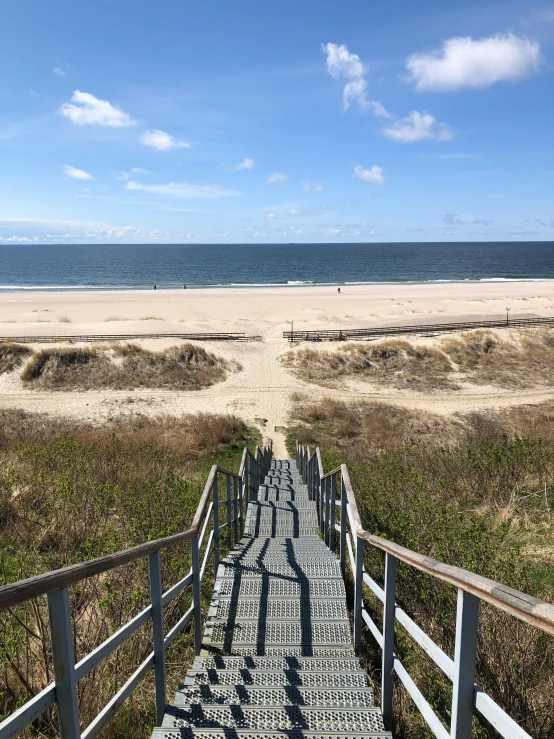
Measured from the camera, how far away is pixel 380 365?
31.1m

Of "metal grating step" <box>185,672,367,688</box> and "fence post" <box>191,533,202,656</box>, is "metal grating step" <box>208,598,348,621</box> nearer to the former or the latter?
"fence post" <box>191,533,202,656</box>

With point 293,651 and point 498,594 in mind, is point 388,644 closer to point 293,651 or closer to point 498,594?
point 293,651

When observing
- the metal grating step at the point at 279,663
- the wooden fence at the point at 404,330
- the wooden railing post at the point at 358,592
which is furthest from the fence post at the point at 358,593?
the wooden fence at the point at 404,330

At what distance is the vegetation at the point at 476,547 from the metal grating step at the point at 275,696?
34 centimetres

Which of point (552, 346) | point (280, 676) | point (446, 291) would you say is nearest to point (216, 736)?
point (280, 676)

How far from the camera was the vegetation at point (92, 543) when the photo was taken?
356 centimetres

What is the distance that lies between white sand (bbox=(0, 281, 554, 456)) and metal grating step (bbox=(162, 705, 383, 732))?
51.8 feet

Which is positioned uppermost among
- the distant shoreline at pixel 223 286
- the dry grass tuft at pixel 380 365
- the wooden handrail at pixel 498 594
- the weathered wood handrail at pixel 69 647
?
the distant shoreline at pixel 223 286

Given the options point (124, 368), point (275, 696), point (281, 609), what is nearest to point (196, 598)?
point (281, 609)

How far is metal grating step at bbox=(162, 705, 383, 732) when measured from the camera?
2.98m

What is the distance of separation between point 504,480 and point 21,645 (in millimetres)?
8369

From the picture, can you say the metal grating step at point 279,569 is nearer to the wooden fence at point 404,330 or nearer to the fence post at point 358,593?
the fence post at point 358,593

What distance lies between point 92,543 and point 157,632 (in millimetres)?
2309

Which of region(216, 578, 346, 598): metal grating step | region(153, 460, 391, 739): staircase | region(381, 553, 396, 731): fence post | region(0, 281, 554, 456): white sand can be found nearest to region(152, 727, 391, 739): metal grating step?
region(153, 460, 391, 739): staircase
